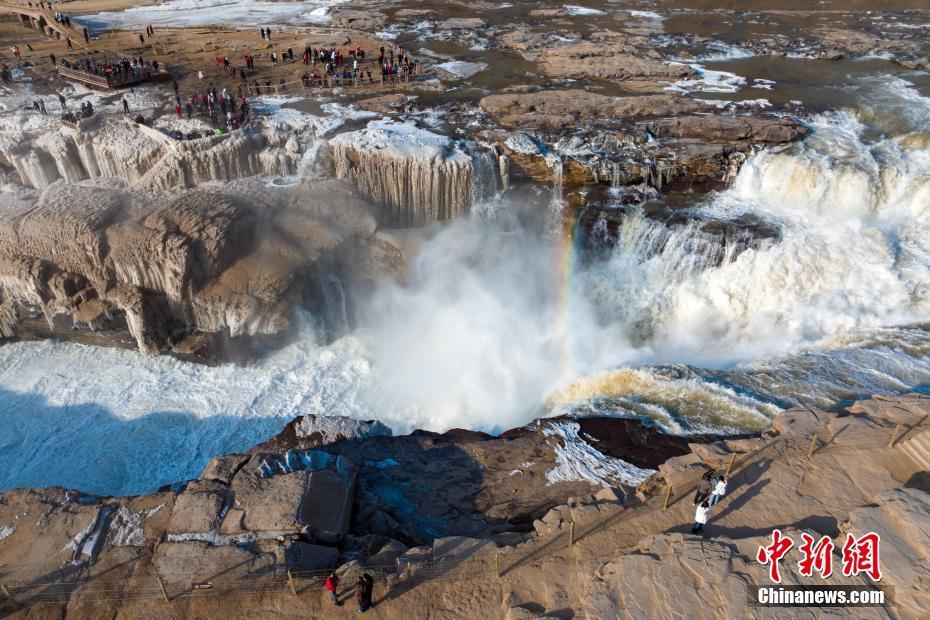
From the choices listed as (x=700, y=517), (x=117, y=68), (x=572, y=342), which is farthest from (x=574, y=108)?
(x=117, y=68)

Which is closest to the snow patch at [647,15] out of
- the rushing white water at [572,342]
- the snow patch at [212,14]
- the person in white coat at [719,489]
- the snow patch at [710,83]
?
the snow patch at [710,83]

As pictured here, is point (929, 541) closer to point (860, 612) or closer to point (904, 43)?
point (860, 612)

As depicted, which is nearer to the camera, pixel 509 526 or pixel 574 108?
pixel 509 526

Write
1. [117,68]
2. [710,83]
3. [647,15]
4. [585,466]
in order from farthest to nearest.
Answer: [647,15]
[710,83]
[117,68]
[585,466]

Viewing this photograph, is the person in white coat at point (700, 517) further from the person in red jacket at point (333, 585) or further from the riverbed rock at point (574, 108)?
the riverbed rock at point (574, 108)

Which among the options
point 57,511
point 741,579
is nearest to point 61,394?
point 57,511

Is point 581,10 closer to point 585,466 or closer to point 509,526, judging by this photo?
point 585,466
